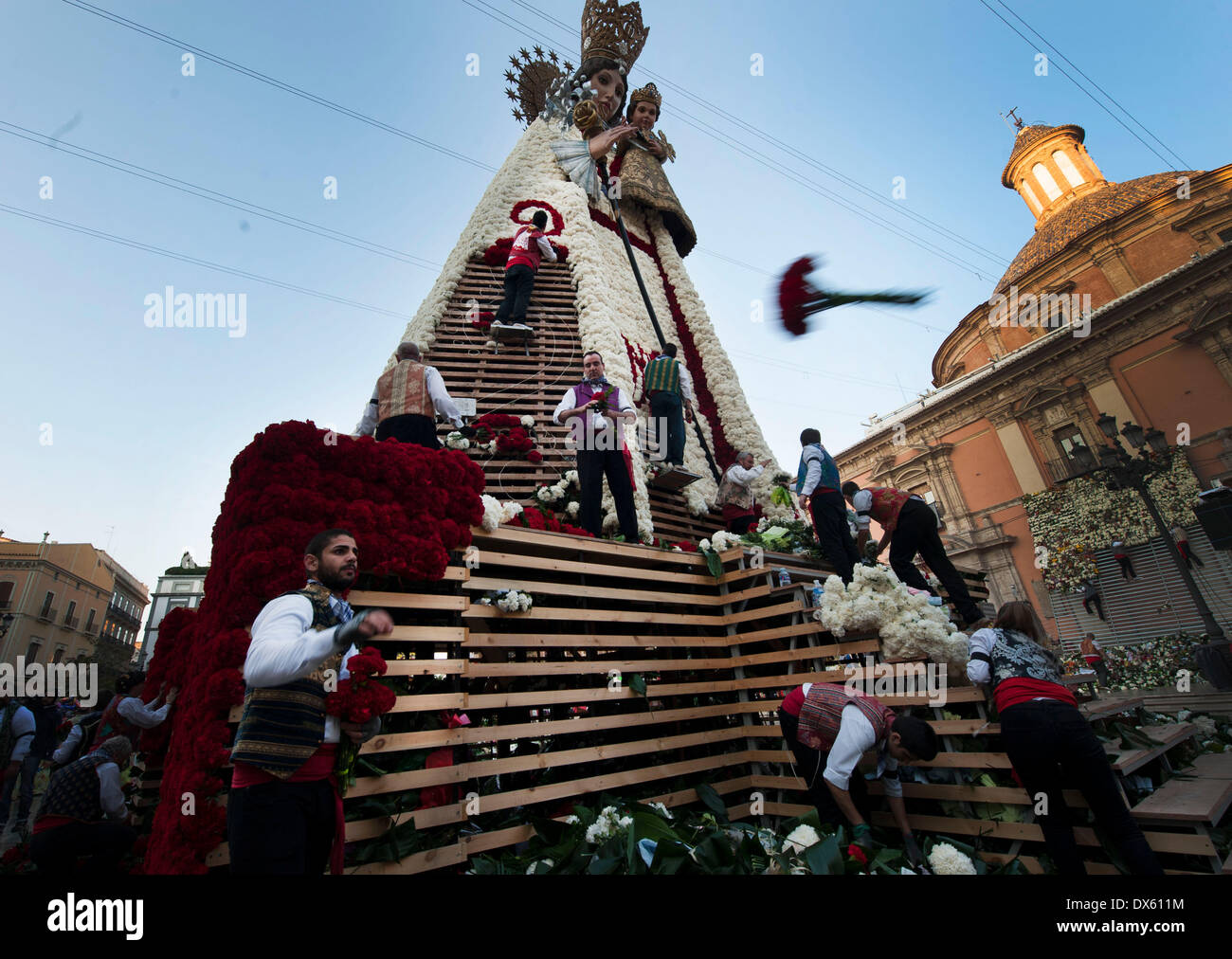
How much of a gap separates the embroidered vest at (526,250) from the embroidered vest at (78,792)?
27.8 feet

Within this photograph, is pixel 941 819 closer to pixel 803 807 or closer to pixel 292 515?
pixel 803 807

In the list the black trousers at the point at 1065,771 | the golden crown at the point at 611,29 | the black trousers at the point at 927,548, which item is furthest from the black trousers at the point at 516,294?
the golden crown at the point at 611,29

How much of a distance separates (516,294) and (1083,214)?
31858mm

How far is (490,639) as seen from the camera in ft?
13.1

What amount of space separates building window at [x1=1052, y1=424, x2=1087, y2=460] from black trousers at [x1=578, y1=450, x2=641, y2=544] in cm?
2283

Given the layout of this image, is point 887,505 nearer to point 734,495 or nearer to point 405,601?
point 734,495

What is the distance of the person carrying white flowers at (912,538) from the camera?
235 inches

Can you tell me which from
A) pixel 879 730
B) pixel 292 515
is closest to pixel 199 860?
pixel 292 515

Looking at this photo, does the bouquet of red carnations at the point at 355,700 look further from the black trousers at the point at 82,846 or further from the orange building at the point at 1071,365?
the orange building at the point at 1071,365

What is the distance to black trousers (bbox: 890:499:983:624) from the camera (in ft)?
19.5

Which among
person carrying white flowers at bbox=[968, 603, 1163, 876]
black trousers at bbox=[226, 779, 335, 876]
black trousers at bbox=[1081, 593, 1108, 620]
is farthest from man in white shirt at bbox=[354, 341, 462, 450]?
black trousers at bbox=[1081, 593, 1108, 620]

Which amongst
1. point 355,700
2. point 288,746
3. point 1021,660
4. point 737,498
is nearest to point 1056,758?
point 1021,660

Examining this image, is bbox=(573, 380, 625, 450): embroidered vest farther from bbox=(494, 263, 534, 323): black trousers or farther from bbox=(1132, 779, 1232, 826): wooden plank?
bbox=(1132, 779, 1232, 826): wooden plank
